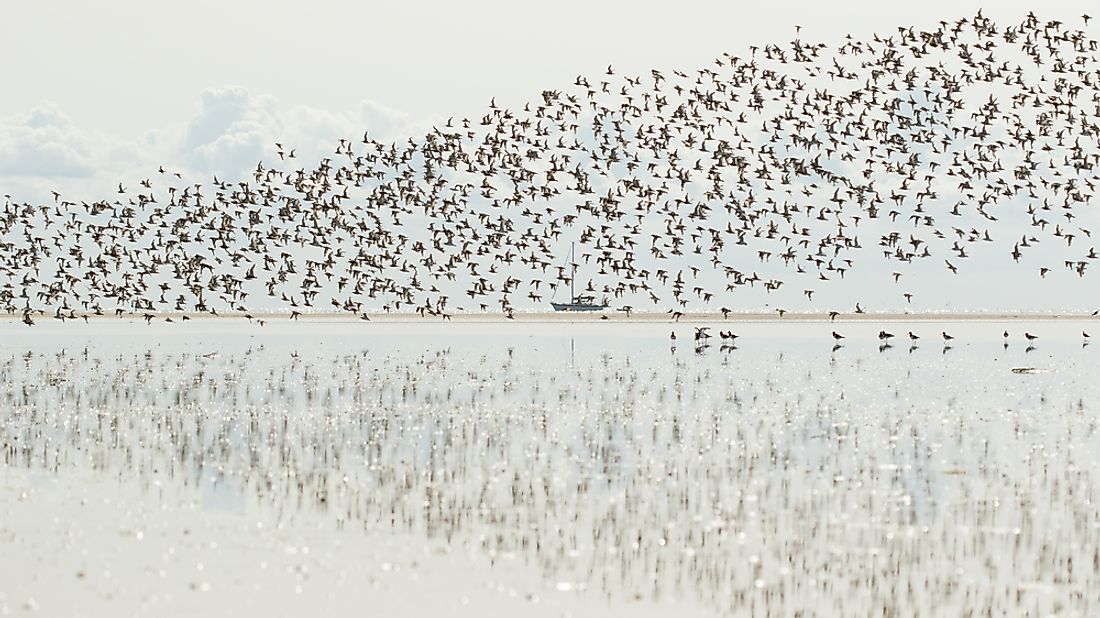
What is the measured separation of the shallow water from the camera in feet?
67.4

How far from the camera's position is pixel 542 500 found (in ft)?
92.7

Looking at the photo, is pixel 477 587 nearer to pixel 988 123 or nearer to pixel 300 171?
pixel 988 123

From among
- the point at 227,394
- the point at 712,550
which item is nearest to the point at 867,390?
the point at 227,394

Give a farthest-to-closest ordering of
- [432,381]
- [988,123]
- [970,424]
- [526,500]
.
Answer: [432,381] → [988,123] → [970,424] → [526,500]

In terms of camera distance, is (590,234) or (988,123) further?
(590,234)

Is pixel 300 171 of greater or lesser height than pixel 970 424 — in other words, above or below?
above

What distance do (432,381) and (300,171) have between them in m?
17.0

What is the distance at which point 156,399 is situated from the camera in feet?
166

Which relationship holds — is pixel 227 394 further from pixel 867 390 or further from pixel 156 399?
pixel 867 390

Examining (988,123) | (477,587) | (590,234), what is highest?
(988,123)

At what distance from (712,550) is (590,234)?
1607 inches

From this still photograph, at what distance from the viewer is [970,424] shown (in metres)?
44.7

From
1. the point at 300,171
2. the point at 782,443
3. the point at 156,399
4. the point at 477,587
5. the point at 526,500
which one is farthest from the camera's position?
the point at 300,171

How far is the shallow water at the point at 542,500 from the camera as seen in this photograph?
67.4ft
